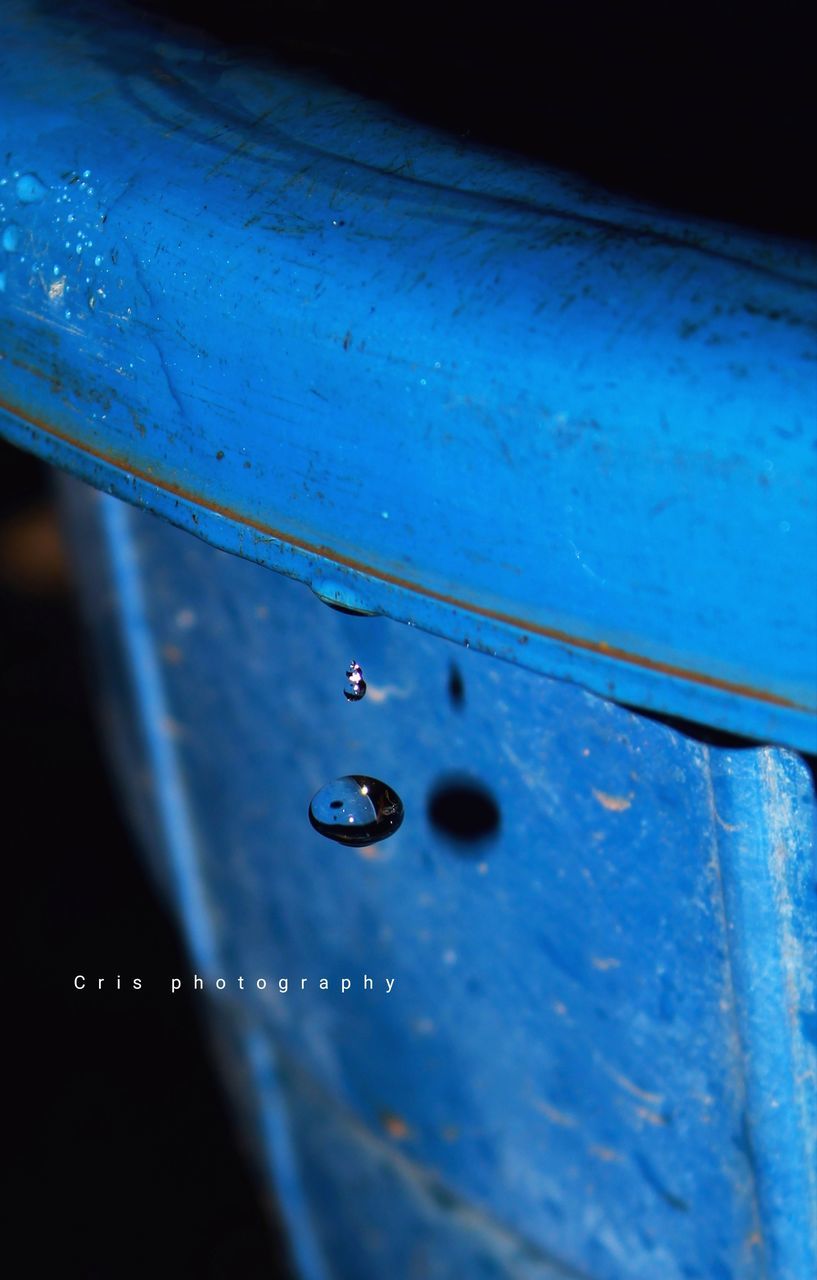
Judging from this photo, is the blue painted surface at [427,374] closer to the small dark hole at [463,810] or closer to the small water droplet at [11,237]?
the small water droplet at [11,237]

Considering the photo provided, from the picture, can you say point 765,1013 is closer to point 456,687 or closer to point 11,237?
point 456,687

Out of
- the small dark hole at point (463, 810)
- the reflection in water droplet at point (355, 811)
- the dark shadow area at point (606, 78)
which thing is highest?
the dark shadow area at point (606, 78)

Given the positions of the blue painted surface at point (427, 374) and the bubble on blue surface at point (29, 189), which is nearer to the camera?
the blue painted surface at point (427, 374)

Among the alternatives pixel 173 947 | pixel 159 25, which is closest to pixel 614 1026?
pixel 159 25

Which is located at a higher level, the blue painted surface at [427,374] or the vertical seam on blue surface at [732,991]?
the blue painted surface at [427,374]

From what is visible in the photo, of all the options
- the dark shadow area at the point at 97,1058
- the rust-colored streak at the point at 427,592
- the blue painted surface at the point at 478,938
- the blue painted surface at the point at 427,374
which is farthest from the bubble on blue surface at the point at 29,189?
the dark shadow area at the point at 97,1058

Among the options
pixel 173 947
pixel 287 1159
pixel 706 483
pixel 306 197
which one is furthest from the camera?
pixel 173 947

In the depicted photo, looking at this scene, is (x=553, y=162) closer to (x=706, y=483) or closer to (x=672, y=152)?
(x=672, y=152)
